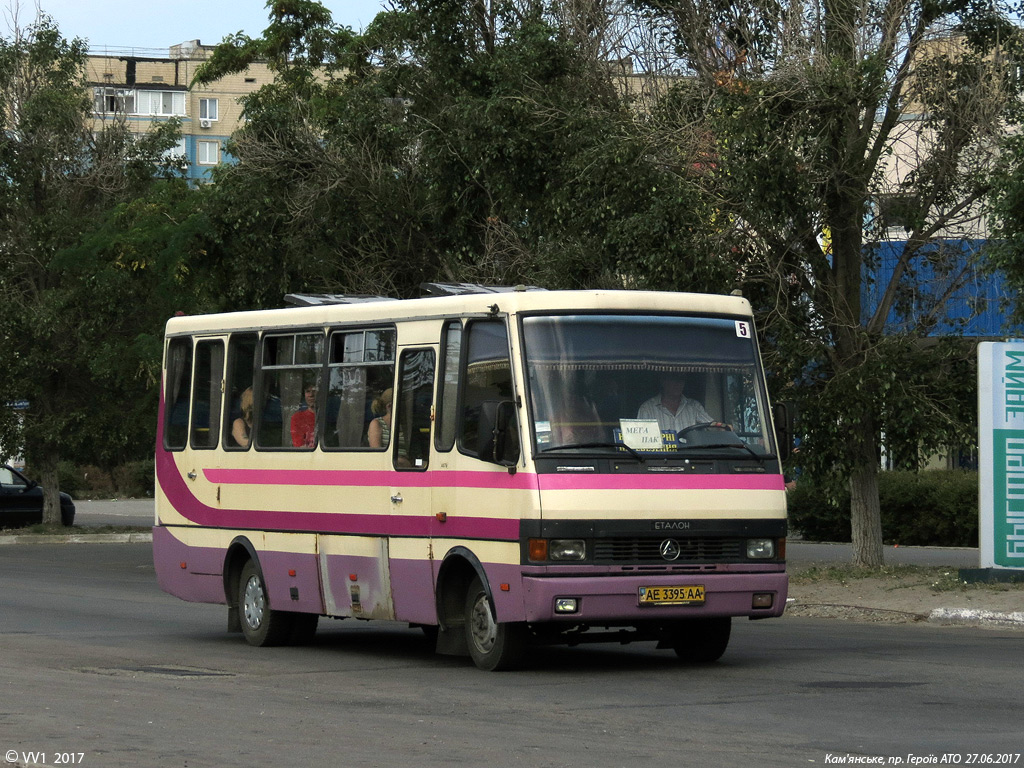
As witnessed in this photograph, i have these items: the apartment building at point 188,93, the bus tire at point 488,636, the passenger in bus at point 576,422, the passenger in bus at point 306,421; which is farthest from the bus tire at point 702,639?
the apartment building at point 188,93

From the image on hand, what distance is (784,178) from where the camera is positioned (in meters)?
20.4

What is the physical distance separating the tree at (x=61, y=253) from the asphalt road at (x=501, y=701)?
2083cm

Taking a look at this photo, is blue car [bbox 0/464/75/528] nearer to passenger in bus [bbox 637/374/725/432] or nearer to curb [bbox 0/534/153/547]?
curb [bbox 0/534/153/547]

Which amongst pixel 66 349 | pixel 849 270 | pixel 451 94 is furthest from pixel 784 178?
pixel 66 349

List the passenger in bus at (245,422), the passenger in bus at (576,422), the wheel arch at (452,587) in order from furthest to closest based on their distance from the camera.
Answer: the passenger in bus at (245,422) < the wheel arch at (452,587) < the passenger in bus at (576,422)

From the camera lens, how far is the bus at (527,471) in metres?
12.9

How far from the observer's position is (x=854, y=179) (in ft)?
70.5

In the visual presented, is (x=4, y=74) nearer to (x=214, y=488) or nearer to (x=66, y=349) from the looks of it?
(x=66, y=349)

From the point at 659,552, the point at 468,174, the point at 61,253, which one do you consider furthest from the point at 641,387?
the point at 61,253

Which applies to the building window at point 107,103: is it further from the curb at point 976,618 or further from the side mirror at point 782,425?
the side mirror at point 782,425

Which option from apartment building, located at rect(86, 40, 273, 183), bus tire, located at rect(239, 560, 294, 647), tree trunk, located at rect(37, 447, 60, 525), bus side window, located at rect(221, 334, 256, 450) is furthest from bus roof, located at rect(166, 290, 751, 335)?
apartment building, located at rect(86, 40, 273, 183)

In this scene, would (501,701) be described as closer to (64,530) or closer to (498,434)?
(498,434)

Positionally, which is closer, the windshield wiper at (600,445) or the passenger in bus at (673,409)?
the windshield wiper at (600,445)

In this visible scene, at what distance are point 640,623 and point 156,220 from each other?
21.6m
